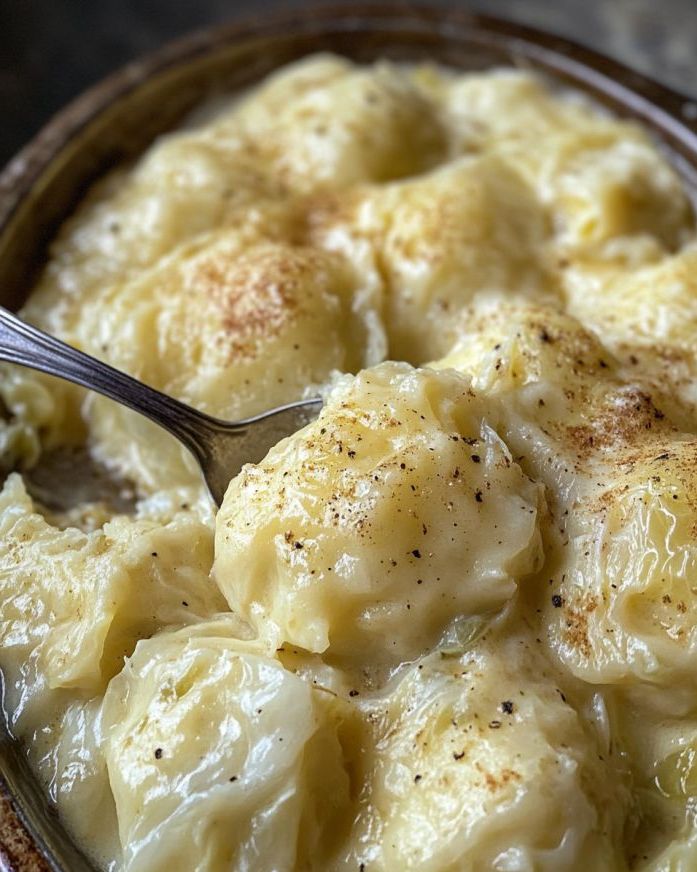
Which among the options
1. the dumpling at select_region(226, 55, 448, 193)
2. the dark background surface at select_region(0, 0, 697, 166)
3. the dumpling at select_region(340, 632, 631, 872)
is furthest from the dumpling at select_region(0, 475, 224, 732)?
the dark background surface at select_region(0, 0, 697, 166)

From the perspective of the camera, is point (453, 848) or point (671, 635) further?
point (671, 635)

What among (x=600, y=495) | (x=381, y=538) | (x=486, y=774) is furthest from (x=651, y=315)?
(x=486, y=774)

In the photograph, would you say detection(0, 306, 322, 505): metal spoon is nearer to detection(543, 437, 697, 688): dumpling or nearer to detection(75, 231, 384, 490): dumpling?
detection(75, 231, 384, 490): dumpling

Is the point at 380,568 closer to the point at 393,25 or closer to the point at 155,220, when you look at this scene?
the point at 155,220

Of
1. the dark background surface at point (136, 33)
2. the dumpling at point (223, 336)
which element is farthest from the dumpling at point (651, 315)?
the dark background surface at point (136, 33)

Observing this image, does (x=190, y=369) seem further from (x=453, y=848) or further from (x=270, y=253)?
(x=453, y=848)

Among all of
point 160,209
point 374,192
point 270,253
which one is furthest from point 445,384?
point 160,209

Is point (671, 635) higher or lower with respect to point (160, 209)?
lower
